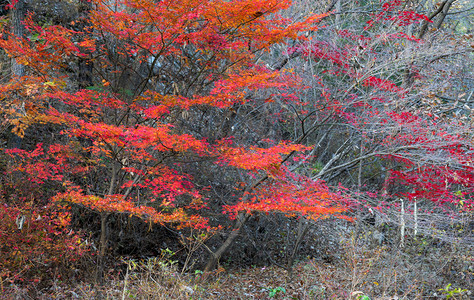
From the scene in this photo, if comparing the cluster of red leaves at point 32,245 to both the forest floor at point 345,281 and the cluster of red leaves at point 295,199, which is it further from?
the cluster of red leaves at point 295,199

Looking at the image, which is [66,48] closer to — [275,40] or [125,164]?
[125,164]

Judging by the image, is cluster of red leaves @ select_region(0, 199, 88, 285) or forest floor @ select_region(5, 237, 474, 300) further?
forest floor @ select_region(5, 237, 474, 300)

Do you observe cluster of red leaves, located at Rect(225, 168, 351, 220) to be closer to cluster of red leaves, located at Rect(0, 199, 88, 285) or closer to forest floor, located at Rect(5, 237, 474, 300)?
forest floor, located at Rect(5, 237, 474, 300)

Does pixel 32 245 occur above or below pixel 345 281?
above

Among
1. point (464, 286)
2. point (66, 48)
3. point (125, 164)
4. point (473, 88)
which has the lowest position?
point (464, 286)

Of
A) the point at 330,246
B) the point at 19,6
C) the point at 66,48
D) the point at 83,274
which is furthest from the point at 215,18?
the point at 330,246

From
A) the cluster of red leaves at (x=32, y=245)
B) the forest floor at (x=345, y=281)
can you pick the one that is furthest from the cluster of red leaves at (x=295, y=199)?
the cluster of red leaves at (x=32, y=245)

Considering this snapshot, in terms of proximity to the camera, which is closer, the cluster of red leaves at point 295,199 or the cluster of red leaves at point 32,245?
the cluster of red leaves at point 32,245

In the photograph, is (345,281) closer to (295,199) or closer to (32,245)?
(295,199)

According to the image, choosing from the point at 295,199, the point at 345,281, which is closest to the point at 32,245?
the point at 295,199

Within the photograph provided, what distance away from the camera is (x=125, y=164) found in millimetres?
7047

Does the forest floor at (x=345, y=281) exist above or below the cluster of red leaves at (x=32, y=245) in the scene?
below

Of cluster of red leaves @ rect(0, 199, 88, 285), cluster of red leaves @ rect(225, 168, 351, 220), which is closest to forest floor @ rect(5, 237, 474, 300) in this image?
cluster of red leaves @ rect(0, 199, 88, 285)

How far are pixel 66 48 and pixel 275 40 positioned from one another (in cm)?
376
